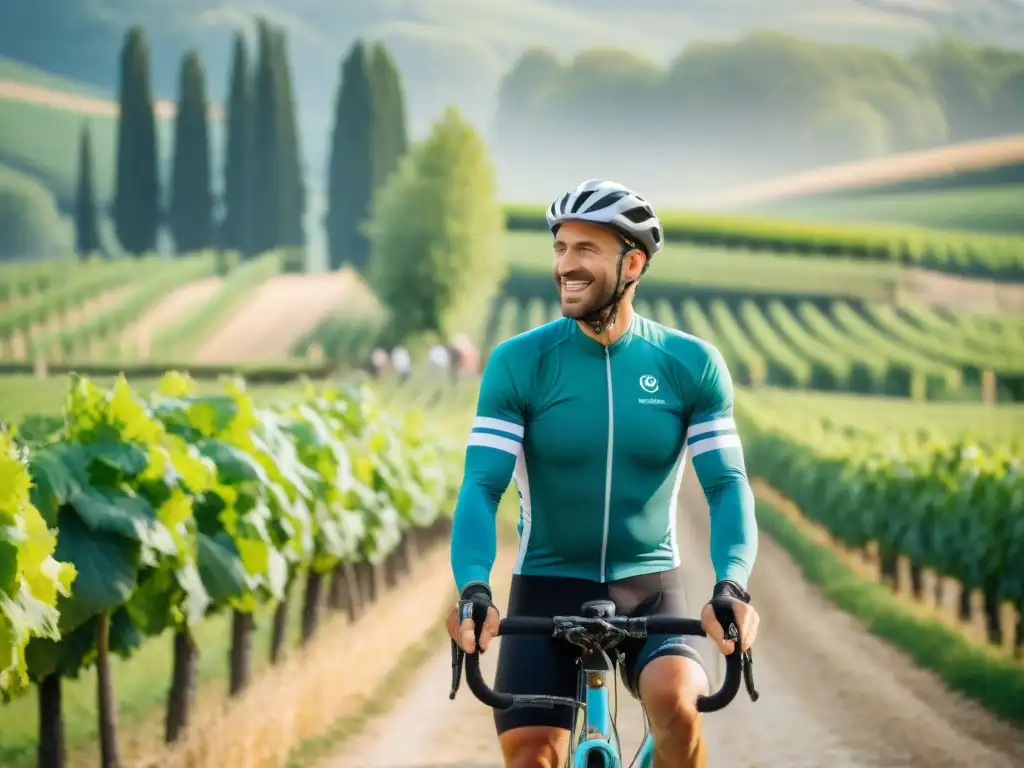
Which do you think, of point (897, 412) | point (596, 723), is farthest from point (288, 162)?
point (596, 723)

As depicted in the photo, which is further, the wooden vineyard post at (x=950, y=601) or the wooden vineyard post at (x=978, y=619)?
the wooden vineyard post at (x=950, y=601)

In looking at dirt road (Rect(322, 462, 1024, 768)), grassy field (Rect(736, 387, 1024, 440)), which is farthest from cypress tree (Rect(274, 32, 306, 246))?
dirt road (Rect(322, 462, 1024, 768))

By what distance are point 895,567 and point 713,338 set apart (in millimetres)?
52543

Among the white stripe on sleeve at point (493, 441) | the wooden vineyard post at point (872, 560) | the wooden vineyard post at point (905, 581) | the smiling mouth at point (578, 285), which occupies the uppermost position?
the smiling mouth at point (578, 285)

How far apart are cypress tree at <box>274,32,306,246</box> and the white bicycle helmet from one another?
3264 inches

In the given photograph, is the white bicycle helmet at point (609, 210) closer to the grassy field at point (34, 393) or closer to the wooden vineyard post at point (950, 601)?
the wooden vineyard post at point (950, 601)

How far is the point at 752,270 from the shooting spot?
294ft

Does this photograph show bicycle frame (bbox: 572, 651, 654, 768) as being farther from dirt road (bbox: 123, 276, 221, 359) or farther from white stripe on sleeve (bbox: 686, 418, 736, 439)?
dirt road (bbox: 123, 276, 221, 359)

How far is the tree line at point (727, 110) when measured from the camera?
9169 cm

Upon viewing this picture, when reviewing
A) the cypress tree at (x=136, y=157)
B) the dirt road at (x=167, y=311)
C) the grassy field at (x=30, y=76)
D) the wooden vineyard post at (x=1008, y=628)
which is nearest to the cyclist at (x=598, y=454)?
the wooden vineyard post at (x=1008, y=628)

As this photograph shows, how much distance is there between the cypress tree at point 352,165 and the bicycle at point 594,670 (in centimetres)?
8607

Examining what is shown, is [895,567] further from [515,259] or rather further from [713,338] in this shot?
[515,259]

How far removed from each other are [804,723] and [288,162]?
77159 mm

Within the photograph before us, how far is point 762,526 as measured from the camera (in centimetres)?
3572
